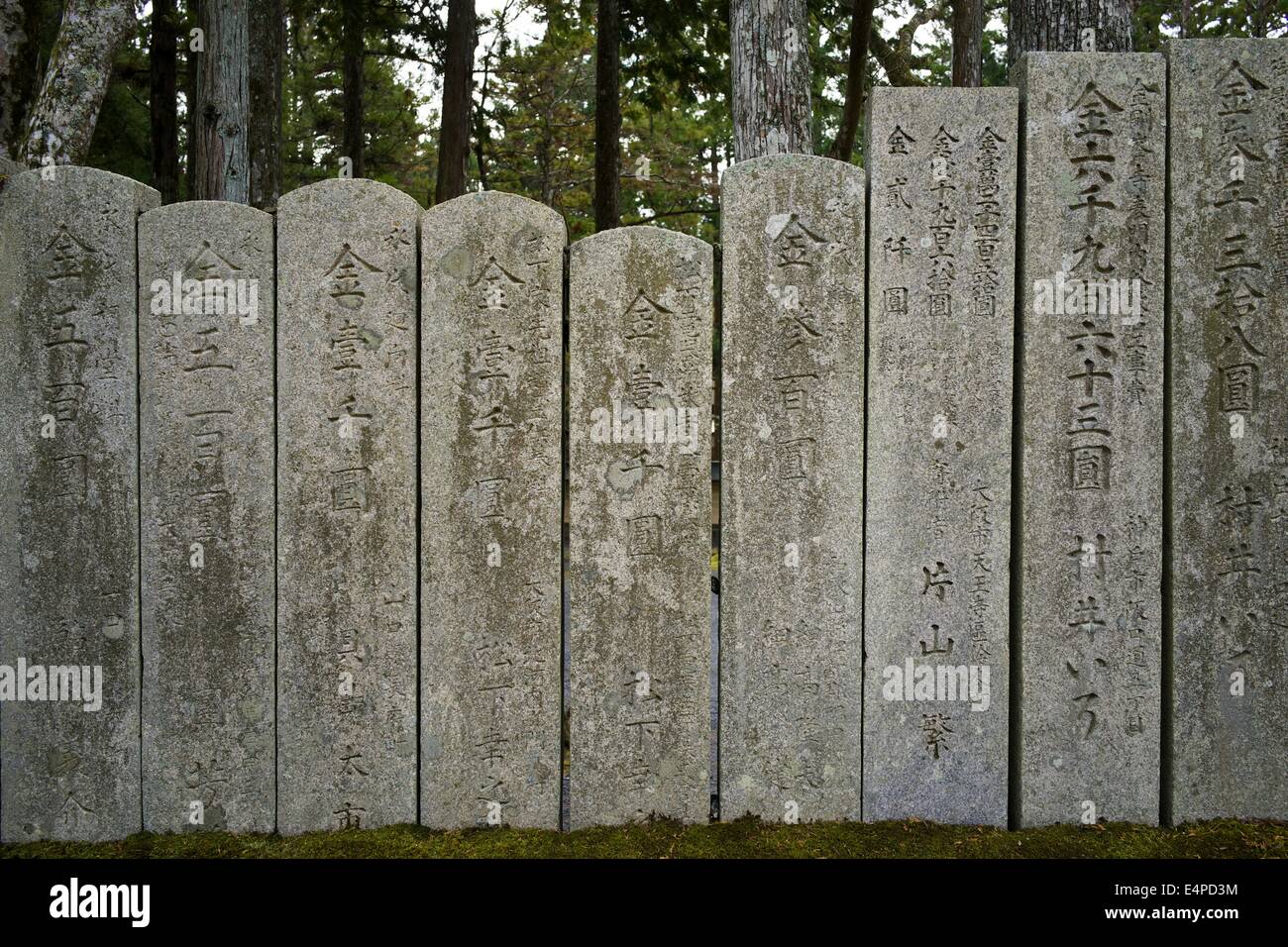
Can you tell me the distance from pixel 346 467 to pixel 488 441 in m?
0.62

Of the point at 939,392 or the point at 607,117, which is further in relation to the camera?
the point at 607,117

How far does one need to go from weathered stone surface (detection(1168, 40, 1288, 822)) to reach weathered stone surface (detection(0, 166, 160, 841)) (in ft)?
14.8

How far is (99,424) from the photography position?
3799 millimetres

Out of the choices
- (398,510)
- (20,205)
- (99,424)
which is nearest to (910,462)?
(398,510)

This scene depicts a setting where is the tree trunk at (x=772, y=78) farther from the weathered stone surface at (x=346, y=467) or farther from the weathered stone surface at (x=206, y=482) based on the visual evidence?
the weathered stone surface at (x=206, y=482)

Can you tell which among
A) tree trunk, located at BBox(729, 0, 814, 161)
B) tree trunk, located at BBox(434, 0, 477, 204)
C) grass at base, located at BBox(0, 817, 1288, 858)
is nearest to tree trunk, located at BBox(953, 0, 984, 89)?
tree trunk, located at BBox(434, 0, 477, 204)

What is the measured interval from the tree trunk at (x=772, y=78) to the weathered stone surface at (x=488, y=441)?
201 cm

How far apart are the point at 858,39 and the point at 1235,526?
8267 millimetres

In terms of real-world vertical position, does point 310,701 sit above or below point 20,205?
below

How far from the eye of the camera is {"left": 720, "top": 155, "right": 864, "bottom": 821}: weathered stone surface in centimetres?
380

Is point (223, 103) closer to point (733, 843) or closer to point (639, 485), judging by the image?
point (639, 485)

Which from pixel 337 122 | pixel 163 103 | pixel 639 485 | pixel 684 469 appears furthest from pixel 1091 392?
pixel 337 122

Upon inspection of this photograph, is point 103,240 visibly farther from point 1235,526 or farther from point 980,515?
point 1235,526

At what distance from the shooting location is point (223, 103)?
725cm
